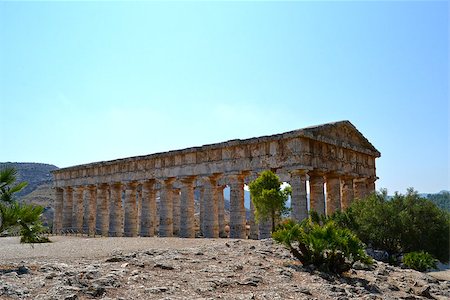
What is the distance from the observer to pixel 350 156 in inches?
1196

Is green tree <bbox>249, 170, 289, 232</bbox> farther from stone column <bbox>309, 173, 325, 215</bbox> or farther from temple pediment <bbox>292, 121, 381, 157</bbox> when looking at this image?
stone column <bbox>309, 173, 325, 215</bbox>

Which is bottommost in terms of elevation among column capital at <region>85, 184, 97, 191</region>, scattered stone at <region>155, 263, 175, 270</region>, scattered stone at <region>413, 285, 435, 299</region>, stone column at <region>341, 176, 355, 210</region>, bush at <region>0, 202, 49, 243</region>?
scattered stone at <region>413, 285, 435, 299</region>

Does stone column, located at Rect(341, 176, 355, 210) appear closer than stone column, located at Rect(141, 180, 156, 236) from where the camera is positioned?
Yes

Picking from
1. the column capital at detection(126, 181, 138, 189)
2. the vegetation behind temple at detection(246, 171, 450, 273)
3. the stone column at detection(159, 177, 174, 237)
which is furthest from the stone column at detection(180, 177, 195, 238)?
the vegetation behind temple at detection(246, 171, 450, 273)

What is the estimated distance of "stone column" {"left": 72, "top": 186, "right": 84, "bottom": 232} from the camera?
41938mm

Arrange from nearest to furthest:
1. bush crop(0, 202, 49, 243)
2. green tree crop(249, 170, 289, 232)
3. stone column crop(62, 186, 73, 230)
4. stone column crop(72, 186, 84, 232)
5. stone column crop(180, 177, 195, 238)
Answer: bush crop(0, 202, 49, 243), green tree crop(249, 170, 289, 232), stone column crop(180, 177, 195, 238), stone column crop(72, 186, 84, 232), stone column crop(62, 186, 73, 230)

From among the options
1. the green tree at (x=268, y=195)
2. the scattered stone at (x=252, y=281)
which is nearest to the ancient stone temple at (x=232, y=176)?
the green tree at (x=268, y=195)

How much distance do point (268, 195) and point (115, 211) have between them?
18.9 meters

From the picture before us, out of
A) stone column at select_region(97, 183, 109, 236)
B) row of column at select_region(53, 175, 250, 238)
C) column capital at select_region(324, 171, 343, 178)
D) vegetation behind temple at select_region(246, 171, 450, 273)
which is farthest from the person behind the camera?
stone column at select_region(97, 183, 109, 236)

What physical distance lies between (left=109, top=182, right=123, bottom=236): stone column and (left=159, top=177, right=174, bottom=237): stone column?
5.97 meters

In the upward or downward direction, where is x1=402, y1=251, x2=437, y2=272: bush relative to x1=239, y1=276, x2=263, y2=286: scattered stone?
downward

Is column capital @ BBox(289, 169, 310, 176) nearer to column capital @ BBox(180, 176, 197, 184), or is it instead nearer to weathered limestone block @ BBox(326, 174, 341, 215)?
weathered limestone block @ BBox(326, 174, 341, 215)

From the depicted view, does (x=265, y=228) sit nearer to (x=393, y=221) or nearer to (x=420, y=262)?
(x=393, y=221)

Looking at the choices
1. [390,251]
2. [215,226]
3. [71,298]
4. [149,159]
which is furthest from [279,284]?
[149,159]
